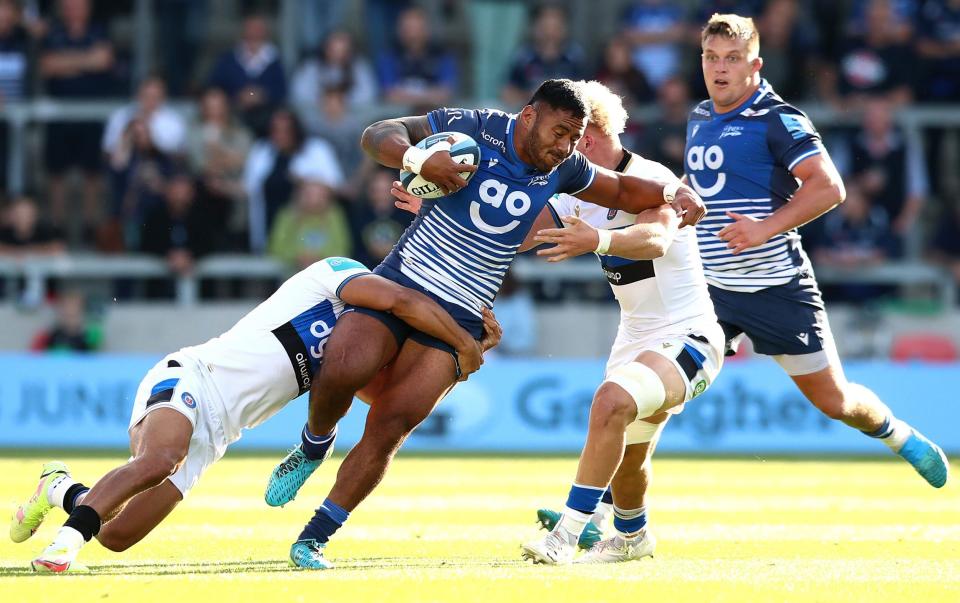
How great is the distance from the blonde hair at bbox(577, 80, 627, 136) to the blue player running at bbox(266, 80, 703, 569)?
13.0 inches

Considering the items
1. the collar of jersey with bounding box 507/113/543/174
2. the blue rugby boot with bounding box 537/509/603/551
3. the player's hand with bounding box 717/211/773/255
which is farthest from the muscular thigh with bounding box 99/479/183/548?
the player's hand with bounding box 717/211/773/255

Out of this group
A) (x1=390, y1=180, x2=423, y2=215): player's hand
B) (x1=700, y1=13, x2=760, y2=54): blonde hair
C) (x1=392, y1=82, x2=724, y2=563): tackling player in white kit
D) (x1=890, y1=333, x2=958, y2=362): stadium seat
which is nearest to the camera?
(x1=392, y1=82, x2=724, y2=563): tackling player in white kit

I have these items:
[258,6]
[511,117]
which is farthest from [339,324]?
[258,6]

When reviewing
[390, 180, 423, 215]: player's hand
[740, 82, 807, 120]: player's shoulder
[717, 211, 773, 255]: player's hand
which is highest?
[740, 82, 807, 120]: player's shoulder

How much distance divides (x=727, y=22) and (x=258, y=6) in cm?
1409

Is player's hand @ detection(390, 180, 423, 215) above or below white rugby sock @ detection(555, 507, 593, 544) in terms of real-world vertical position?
above

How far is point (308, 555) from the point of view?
7.09m

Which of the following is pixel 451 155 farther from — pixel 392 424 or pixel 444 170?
pixel 392 424

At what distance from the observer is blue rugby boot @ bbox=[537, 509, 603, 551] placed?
824 cm

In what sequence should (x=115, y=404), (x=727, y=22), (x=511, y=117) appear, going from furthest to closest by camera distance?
(x=115, y=404)
(x=727, y=22)
(x=511, y=117)

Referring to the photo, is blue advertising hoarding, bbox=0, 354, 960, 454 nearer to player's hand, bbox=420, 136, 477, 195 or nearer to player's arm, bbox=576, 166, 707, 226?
player's arm, bbox=576, 166, 707, 226

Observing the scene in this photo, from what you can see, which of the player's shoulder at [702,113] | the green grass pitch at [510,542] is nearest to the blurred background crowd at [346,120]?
the green grass pitch at [510,542]

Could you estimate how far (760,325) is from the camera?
8.94m

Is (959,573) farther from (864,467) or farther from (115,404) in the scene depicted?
(115,404)
